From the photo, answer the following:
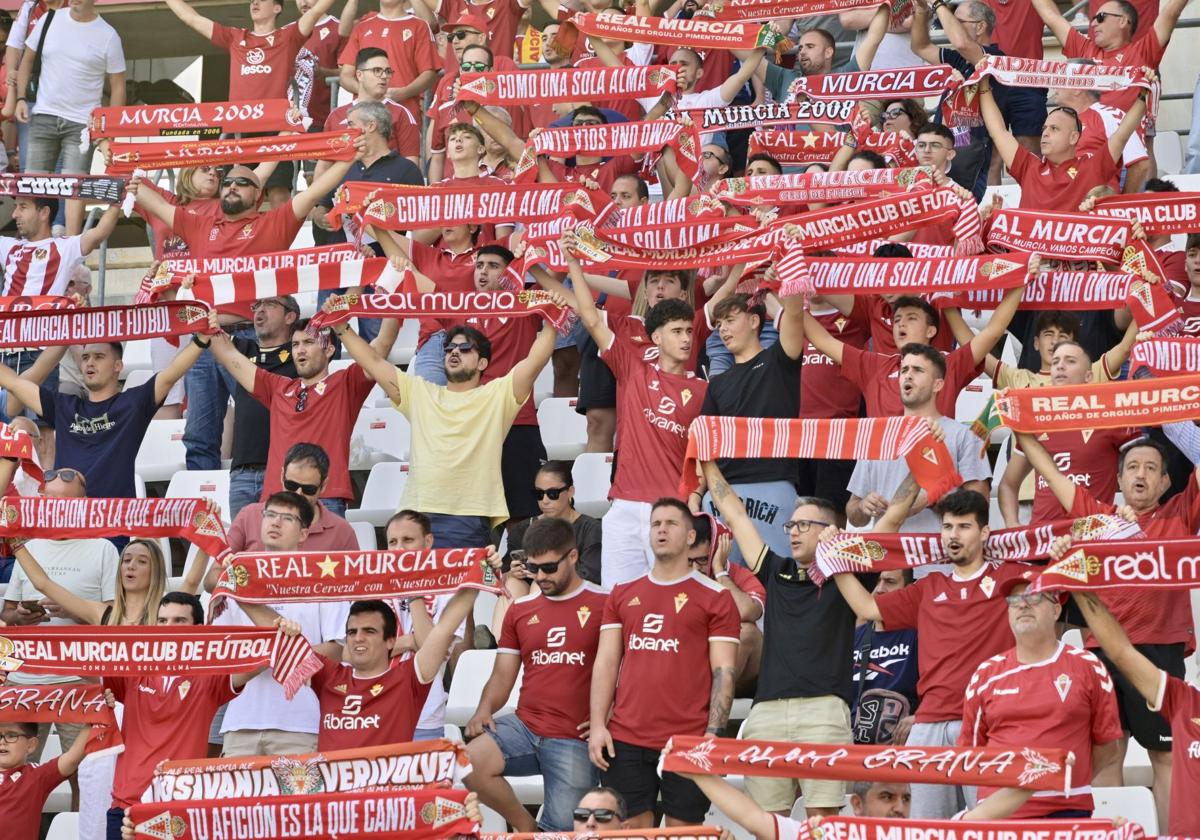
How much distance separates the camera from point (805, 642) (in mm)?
9047

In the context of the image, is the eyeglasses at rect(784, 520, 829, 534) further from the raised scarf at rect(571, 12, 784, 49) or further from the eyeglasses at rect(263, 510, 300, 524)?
the raised scarf at rect(571, 12, 784, 49)

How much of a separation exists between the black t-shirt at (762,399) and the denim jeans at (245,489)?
8.13ft

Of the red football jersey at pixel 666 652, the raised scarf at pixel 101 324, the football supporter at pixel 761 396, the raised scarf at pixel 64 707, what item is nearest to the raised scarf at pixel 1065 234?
the football supporter at pixel 761 396

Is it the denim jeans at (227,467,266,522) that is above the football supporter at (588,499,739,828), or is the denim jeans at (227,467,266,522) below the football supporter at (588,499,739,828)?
above

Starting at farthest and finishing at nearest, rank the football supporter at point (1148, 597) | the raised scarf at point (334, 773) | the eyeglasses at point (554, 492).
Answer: the eyeglasses at point (554, 492) → the football supporter at point (1148, 597) → the raised scarf at point (334, 773)

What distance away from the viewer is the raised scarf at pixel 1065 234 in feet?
35.9

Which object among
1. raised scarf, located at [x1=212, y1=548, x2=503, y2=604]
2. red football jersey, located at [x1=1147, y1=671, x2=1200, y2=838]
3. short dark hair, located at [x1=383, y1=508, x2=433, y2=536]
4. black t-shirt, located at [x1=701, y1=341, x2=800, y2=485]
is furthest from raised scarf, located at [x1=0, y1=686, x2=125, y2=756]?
red football jersey, located at [x1=1147, y1=671, x2=1200, y2=838]

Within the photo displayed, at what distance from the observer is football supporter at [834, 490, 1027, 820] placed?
28.8ft

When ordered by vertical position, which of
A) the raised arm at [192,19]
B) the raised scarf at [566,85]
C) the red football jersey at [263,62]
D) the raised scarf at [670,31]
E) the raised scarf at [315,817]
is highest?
the raised arm at [192,19]

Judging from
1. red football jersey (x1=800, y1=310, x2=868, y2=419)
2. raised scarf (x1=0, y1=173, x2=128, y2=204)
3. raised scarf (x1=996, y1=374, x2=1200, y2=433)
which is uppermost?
raised scarf (x1=0, y1=173, x2=128, y2=204)

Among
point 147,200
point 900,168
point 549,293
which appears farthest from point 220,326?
point 900,168

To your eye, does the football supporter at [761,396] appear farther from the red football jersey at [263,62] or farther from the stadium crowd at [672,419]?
the red football jersey at [263,62]

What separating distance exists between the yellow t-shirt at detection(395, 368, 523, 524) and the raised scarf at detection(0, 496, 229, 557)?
1074 millimetres

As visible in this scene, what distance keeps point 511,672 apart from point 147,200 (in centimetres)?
457
